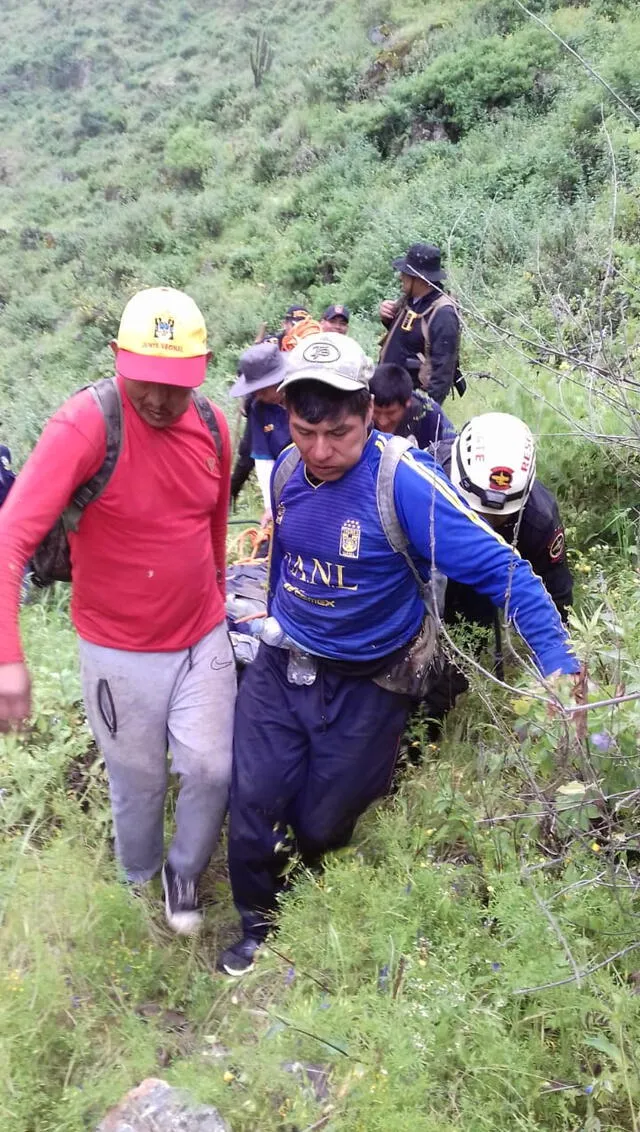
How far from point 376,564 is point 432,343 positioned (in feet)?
11.9

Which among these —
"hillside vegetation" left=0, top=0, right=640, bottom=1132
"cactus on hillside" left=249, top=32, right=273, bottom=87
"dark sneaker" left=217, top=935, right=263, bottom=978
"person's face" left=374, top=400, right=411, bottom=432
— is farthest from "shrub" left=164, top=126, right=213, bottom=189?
"dark sneaker" left=217, top=935, right=263, bottom=978

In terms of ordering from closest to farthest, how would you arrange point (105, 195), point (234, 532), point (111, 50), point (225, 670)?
point (225, 670)
point (234, 532)
point (105, 195)
point (111, 50)

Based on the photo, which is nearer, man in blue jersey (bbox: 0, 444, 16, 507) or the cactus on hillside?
man in blue jersey (bbox: 0, 444, 16, 507)

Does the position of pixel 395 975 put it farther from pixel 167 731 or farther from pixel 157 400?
pixel 157 400

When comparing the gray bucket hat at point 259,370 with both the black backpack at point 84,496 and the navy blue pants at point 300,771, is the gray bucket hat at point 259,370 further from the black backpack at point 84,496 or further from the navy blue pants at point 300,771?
the navy blue pants at point 300,771

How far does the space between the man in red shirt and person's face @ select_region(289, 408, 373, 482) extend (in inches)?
14.1

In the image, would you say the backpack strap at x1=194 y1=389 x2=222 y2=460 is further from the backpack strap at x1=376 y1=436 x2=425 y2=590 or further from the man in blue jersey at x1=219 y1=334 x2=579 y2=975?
the backpack strap at x1=376 y1=436 x2=425 y2=590

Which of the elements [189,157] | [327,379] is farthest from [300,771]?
[189,157]

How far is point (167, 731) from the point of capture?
2918mm

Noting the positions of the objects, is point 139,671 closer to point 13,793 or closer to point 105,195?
point 13,793

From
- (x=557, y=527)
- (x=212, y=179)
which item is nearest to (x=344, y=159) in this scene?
(x=212, y=179)

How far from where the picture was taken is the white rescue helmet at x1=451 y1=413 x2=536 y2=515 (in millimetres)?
3090

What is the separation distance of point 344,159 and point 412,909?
19.5m

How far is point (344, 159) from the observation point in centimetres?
1889
